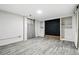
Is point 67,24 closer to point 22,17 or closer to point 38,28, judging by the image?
point 38,28

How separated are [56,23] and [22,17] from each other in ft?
12.3

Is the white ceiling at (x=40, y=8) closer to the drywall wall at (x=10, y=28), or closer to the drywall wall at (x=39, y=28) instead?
the drywall wall at (x=10, y=28)

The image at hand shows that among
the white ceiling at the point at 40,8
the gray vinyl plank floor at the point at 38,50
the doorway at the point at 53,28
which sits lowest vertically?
the gray vinyl plank floor at the point at 38,50

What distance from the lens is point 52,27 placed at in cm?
703

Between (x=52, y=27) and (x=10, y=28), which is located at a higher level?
(x=52, y=27)

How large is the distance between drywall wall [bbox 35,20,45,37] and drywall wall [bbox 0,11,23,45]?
9.28ft

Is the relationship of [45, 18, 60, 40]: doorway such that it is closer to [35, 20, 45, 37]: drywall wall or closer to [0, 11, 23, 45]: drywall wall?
[35, 20, 45, 37]: drywall wall

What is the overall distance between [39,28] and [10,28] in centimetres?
454

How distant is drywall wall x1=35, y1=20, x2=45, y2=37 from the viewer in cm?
825

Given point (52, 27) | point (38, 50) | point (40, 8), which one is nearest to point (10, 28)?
point (40, 8)

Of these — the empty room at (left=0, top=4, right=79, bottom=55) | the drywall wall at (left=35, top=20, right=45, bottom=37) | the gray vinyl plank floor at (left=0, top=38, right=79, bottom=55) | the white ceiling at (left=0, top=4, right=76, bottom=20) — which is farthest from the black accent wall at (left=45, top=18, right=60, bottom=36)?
the gray vinyl plank floor at (left=0, top=38, right=79, bottom=55)

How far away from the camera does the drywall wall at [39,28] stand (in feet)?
27.1

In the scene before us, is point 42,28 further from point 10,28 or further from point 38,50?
point 38,50

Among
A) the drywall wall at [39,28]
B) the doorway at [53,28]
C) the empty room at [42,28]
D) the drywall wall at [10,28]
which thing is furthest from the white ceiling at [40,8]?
the drywall wall at [39,28]
